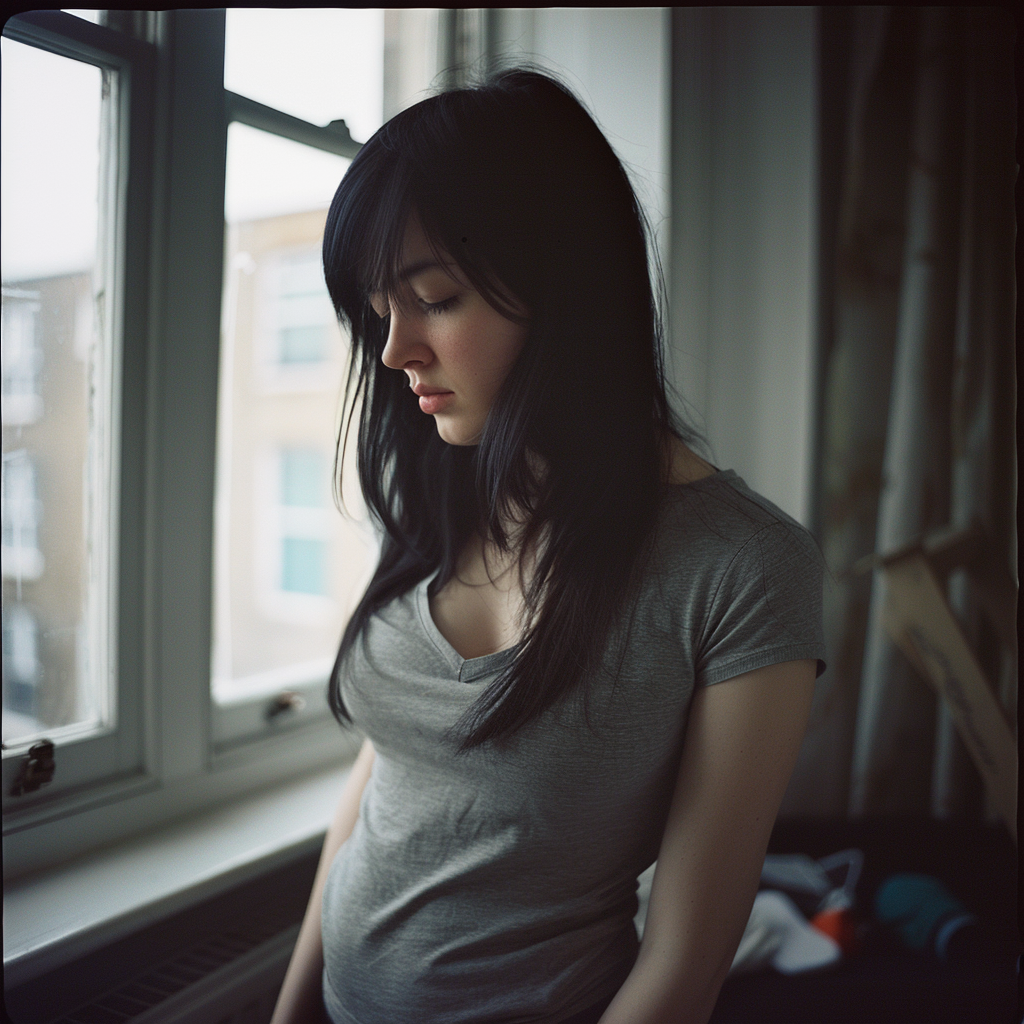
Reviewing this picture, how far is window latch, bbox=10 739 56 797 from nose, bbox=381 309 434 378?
0.56m

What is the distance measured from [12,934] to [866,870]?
1175mm

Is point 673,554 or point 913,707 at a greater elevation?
point 673,554

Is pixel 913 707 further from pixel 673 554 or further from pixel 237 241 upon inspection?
pixel 237 241

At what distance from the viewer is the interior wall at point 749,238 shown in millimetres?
1403

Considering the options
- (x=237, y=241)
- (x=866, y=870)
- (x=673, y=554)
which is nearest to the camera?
(x=673, y=554)

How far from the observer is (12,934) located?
70cm

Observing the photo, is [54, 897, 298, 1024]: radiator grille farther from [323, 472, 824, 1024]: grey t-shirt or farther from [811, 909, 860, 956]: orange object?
[811, 909, 860, 956]: orange object

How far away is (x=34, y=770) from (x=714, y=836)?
2.25 feet

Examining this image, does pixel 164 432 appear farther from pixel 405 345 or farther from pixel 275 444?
pixel 275 444

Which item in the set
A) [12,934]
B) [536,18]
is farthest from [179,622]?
[536,18]

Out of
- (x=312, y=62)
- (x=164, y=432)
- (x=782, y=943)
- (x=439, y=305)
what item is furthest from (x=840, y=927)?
(x=312, y=62)

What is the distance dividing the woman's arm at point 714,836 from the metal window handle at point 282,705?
648 mm

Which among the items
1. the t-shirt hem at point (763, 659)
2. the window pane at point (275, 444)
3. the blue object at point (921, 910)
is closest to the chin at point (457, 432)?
the t-shirt hem at point (763, 659)

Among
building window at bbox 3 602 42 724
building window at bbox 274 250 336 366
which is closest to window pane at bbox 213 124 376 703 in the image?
building window at bbox 274 250 336 366
